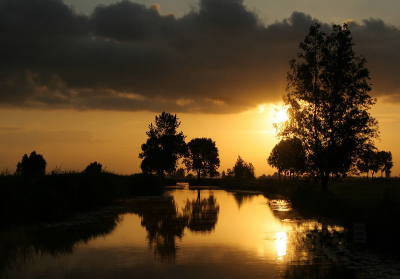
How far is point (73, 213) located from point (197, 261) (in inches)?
841

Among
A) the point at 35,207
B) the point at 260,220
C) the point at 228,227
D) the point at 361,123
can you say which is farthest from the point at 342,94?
the point at 35,207

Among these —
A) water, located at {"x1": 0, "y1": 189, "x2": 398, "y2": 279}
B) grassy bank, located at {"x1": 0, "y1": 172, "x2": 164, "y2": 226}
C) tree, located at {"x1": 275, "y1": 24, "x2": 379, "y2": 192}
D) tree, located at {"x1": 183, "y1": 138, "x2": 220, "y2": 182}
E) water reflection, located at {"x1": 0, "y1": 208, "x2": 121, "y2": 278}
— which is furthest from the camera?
tree, located at {"x1": 183, "y1": 138, "x2": 220, "y2": 182}

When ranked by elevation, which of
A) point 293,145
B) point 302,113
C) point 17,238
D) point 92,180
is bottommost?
point 17,238

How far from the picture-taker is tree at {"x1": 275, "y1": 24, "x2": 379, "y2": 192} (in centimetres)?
4572

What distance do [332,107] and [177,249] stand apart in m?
31.9

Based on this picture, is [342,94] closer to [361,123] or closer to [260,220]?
[361,123]

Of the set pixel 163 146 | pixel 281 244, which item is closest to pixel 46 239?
pixel 281 244

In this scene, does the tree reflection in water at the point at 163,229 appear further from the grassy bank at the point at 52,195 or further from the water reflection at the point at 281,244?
the grassy bank at the point at 52,195

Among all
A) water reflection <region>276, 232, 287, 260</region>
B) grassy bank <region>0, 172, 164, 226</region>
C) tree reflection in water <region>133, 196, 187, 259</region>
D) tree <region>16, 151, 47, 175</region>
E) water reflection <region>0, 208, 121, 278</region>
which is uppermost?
tree <region>16, 151, 47, 175</region>

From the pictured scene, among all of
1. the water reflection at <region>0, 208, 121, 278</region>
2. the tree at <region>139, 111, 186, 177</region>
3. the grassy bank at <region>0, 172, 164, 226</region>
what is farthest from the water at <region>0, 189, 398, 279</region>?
the tree at <region>139, 111, 186, 177</region>

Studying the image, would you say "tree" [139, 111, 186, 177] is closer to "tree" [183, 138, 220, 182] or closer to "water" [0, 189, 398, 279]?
"tree" [183, 138, 220, 182]

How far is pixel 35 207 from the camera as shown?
2928 cm

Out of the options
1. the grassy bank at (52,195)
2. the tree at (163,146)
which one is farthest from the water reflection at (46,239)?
the tree at (163,146)

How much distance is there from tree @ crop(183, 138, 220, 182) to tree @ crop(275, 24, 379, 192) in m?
115
